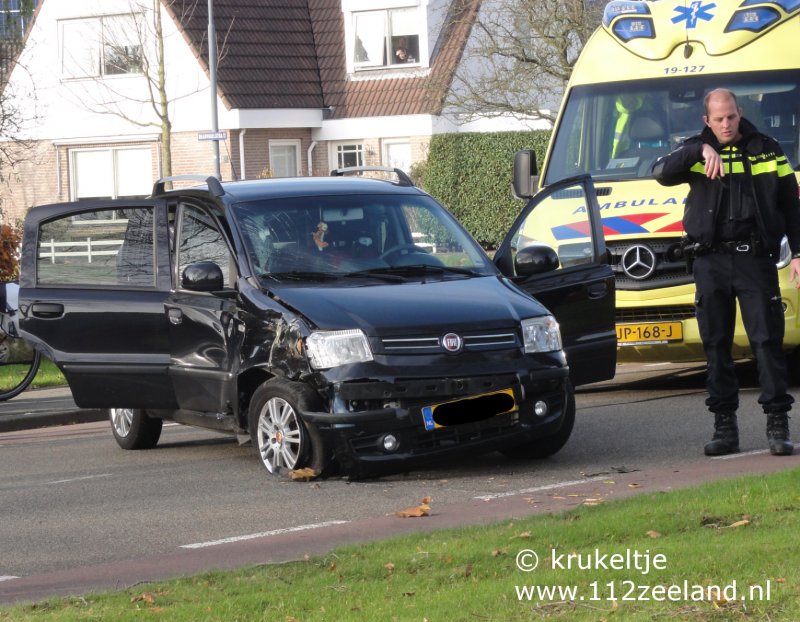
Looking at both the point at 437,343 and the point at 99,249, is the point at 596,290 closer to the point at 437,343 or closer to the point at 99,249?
the point at 437,343

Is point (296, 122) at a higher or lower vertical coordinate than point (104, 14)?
lower

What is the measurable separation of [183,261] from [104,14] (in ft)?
105

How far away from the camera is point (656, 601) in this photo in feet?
19.4

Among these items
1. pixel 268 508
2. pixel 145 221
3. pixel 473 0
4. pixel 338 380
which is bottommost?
pixel 268 508

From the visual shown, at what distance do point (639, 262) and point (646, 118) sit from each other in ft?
5.62

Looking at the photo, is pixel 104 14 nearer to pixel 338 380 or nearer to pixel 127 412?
pixel 127 412

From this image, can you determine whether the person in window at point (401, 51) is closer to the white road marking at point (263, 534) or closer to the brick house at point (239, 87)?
the brick house at point (239, 87)

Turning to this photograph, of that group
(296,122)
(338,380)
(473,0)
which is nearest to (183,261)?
(338,380)

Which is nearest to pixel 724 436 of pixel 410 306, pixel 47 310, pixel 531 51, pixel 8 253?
pixel 410 306

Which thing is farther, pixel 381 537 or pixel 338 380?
pixel 338 380

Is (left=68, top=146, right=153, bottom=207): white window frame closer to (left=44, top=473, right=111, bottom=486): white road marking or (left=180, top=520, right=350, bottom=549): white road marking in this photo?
(left=44, top=473, right=111, bottom=486): white road marking

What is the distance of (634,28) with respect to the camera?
1457 centimetres

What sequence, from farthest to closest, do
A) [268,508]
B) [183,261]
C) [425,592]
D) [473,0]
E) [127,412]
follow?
[473,0]
[127,412]
[183,261]
[268,508]
[425,592]

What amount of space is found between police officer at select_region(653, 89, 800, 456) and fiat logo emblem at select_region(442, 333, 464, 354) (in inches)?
62.7
